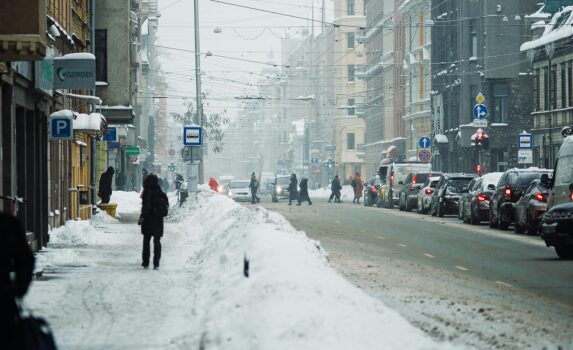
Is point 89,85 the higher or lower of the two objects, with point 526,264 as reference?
higher

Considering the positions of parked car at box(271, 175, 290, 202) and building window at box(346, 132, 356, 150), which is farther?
building window at box(346, 132, 356, 150)

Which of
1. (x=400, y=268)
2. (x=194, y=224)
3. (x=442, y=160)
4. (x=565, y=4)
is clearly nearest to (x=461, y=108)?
(x=442, y=160)

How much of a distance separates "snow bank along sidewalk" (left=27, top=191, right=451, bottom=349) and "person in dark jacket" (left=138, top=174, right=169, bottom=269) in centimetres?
38

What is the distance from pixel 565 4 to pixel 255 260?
179ft

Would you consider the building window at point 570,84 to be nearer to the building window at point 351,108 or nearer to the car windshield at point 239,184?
the car windshield at point 239,184

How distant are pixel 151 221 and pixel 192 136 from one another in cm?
2209

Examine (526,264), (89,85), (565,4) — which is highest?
(565,4)

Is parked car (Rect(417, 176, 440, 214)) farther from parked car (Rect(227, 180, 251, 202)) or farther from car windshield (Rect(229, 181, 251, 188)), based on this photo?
car windshield (Rect(229, 181, 251, 188))

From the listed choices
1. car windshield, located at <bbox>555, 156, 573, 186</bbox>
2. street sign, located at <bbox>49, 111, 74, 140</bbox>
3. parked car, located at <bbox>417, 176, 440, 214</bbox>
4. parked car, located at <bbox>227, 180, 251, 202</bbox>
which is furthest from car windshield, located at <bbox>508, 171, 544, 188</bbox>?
parked car, located at <bbox>227, 180, 251, 202</bbox>

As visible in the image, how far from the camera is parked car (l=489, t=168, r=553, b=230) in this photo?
121ft

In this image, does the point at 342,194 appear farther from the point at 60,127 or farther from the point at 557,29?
the point at 60,127

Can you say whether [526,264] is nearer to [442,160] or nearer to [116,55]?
[116,55]

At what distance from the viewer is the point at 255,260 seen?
15.9 meters

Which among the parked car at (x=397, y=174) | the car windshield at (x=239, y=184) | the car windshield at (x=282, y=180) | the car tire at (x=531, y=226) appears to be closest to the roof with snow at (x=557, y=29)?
the parked car at (x=397, y=174)
